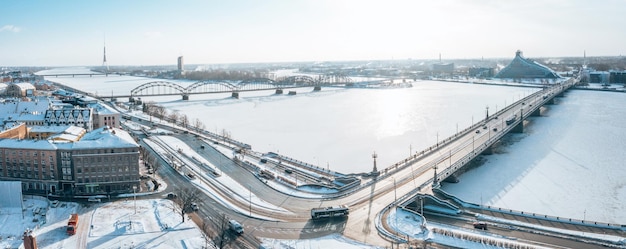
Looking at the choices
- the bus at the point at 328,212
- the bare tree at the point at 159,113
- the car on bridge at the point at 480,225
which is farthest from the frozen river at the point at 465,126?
the bus at the point at 328,212

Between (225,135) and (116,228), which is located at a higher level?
(225,135)

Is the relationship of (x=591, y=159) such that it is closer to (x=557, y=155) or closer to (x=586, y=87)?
(x=557, y=155)

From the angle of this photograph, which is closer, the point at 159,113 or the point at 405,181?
the point at 405,181

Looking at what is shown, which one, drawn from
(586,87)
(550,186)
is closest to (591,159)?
(550,186)

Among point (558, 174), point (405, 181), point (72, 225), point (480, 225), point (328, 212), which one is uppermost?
point (405, 181)

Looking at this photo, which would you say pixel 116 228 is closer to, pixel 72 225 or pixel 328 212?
pixel 72 225

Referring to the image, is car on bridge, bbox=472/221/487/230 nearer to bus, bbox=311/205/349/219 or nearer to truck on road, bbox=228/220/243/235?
bus, bbox=311/205/349/219

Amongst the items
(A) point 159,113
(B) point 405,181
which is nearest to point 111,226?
(B) point 405,181
